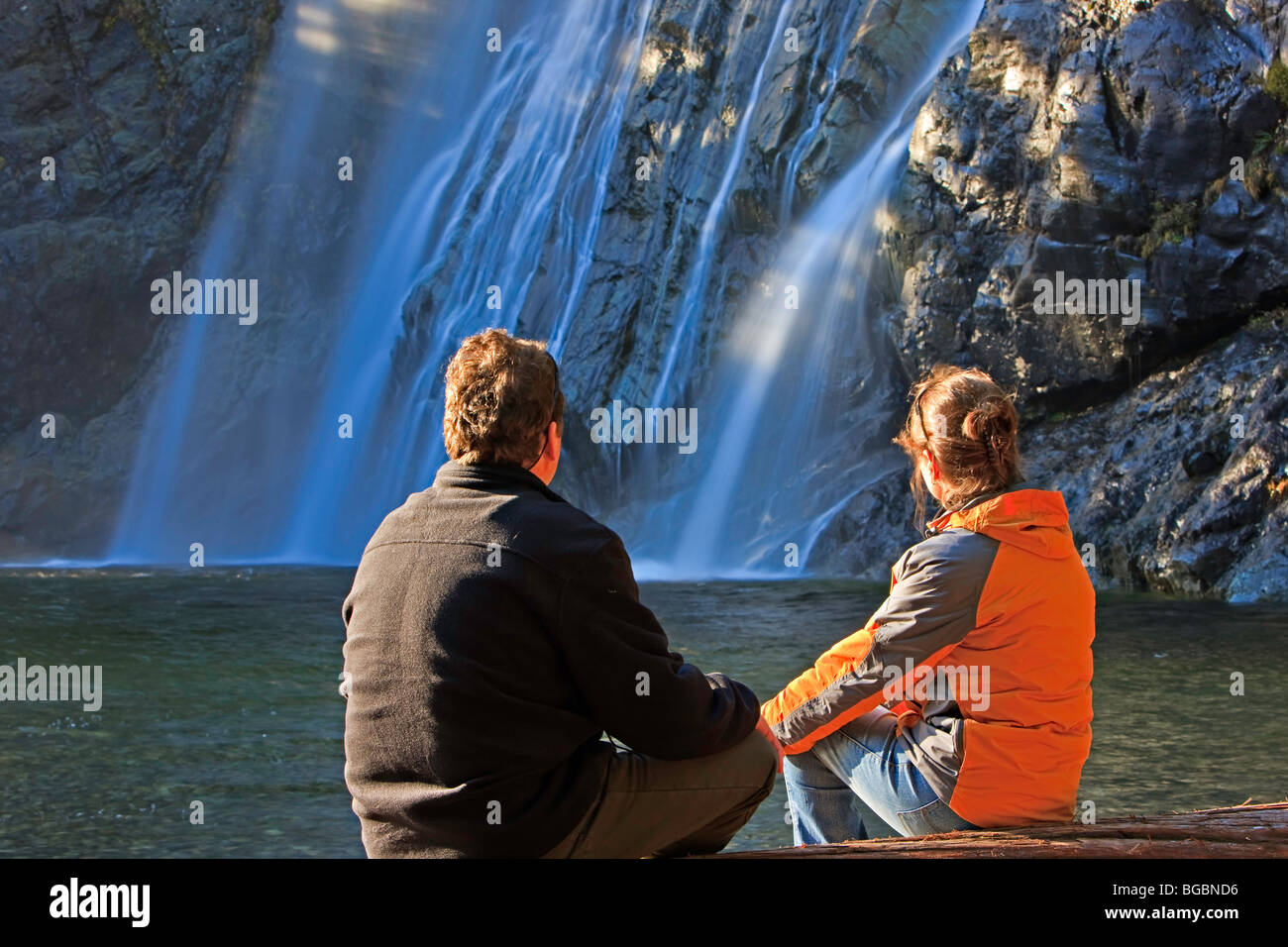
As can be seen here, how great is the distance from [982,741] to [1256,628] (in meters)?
9.68

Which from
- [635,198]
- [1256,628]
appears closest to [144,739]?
[1256,628]

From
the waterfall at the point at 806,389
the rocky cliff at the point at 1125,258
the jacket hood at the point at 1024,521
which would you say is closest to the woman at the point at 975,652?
the jacket hood at the point at 1024,521

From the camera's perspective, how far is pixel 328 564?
23.9 m

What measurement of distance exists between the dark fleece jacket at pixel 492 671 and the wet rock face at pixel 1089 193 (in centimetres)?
1665

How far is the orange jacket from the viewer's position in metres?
2.95

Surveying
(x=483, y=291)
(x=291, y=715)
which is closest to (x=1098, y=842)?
(x=291, y=715)

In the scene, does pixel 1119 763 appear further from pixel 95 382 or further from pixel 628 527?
pixel 95 382

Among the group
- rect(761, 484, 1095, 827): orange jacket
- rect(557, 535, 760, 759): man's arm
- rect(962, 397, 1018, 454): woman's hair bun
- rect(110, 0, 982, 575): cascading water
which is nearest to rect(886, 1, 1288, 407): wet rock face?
rect(110, 0, 982, 575): cascading water

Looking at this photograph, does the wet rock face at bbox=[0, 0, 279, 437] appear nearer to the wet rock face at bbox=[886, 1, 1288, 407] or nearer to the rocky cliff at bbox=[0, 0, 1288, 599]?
the rocky cliff at bbox=[0, 0, 1288, 599]

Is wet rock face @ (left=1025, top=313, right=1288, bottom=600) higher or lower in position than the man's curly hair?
higher

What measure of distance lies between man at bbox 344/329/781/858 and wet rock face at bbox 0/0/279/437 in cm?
3191

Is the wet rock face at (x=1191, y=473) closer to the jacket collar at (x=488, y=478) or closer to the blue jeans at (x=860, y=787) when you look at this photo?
the blue jeans at (x=860, y=787)

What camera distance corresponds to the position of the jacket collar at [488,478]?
2.57 metres

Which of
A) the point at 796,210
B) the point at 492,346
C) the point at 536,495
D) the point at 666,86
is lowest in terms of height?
the point at 536,495
